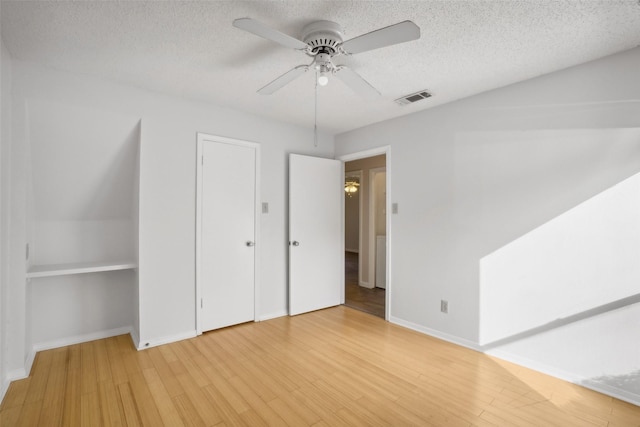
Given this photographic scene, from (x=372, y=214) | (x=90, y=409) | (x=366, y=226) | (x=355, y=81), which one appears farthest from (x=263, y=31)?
(x=366, y=226)

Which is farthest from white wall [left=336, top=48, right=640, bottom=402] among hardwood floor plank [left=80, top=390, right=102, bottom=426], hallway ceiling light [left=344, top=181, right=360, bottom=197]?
hallway ceiling light [left=344, top=181, right=360, bottom=197]

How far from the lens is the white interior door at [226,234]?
324 centimetres

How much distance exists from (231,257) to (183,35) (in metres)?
2.23

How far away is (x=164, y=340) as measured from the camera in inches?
117

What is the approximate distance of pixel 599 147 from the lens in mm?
2248

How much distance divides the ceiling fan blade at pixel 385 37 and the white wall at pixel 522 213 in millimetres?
1692

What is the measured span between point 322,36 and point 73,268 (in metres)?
2.89

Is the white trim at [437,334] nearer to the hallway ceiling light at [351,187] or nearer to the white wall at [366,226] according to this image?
the white wall at [366,226]

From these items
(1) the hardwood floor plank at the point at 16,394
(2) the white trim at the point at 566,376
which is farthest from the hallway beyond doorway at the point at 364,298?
(1) the hardwood floor plank at the point at 16,394

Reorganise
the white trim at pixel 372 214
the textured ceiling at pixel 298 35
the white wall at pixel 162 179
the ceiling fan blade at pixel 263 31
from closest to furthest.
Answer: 1. the ceiling fan blade at pixel 263 31
2. the textured ceiling at pixel 298 35
3. the white wall at pixel 162 179
4. the white trim at pixel 372 214

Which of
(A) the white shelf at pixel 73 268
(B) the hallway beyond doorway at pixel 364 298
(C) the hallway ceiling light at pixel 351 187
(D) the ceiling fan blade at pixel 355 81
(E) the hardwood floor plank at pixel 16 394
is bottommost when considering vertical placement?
(B) the hallway beyond doorway at pixel 364 298

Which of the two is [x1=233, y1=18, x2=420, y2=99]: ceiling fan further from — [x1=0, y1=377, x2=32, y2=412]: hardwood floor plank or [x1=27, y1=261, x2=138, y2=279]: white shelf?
[x1=0, y1=377, x2=32, y2=412]: hardwood floor plank

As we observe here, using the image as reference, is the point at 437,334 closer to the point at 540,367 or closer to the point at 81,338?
the point at 540,367

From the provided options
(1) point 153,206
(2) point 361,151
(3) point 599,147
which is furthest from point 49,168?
(3) point 599,147
